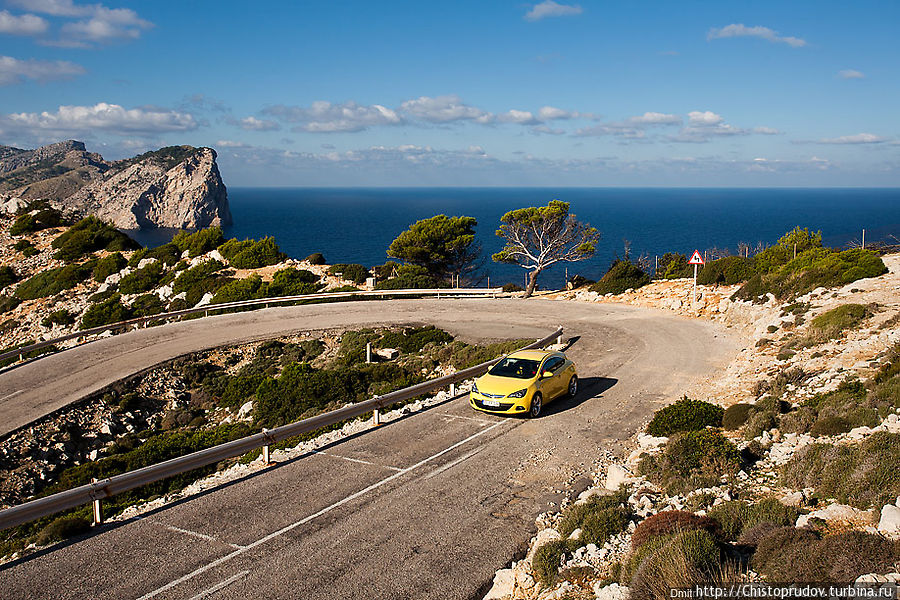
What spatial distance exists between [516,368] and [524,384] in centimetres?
114

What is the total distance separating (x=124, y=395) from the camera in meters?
22.6

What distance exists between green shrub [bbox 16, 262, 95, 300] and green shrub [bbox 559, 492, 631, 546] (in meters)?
47.8

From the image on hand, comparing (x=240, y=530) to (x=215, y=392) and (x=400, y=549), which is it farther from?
(x=215, y=392)

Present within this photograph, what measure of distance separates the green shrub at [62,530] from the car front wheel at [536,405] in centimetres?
995

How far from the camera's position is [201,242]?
51.4 meters

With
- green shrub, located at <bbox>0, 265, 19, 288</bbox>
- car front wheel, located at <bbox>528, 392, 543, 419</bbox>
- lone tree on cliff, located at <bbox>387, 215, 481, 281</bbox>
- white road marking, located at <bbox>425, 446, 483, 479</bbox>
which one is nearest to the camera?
white road marking, located at <bbox>425, 446, 483, 479</bbox>

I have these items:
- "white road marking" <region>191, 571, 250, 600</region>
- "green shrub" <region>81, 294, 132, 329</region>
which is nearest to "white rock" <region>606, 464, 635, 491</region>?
"white road marking" <region>191, 571, 250, 600</region>

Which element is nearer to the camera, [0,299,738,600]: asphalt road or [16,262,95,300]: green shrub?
[0,299,738,600]: asphalt road

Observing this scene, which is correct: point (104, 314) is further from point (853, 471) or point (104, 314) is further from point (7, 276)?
point (853, 471)

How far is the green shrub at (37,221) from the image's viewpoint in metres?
58.2

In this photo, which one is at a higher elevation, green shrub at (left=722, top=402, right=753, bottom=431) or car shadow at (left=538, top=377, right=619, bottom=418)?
green shrub at (left=722, top=402, right=753, bottom=431)

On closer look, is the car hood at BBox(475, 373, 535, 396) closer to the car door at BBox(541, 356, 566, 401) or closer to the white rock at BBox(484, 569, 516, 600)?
the car door at BBox(541, 356, 566, 401)

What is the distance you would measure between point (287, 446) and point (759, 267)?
32.7 metres

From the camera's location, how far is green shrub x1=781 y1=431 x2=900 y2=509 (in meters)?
8.37
